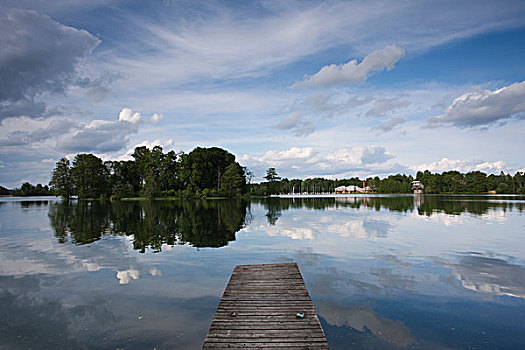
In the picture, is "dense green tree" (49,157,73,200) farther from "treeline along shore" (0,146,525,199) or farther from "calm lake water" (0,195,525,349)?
"calm lake water" (0,195,525,349)

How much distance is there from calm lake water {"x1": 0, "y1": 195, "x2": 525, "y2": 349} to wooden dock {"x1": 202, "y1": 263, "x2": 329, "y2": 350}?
746mm

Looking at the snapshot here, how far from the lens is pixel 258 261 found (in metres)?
15.4

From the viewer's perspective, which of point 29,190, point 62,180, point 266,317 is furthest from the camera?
point 29,190

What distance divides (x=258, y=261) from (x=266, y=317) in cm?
768

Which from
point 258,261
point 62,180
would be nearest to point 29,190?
point 62,180

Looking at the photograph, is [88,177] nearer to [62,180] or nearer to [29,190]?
[62,180]

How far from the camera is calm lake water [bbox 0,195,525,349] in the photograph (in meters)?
7.90

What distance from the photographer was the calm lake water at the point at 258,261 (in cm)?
790

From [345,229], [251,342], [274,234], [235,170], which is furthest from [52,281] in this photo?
[235,170]

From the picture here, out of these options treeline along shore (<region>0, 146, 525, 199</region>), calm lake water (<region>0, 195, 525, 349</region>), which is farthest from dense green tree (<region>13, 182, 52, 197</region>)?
calm lake water (<region>0, 195, 525, 349</region>)

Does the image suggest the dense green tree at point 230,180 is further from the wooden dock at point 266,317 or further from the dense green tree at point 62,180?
the wooden dock at point 266,317

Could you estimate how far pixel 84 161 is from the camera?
96.4 meters

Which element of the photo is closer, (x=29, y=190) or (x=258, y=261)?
(x=258, y=261)

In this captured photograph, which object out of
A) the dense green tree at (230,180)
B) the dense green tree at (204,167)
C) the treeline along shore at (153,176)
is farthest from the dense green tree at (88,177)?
the dense green tree at (230,180)
